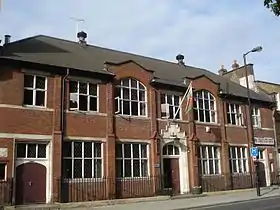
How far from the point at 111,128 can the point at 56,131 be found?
144 inches

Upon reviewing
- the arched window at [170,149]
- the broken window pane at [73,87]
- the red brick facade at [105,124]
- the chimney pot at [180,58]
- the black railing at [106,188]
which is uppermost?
the chimney pot at [180,58]

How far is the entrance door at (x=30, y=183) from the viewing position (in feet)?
67.0

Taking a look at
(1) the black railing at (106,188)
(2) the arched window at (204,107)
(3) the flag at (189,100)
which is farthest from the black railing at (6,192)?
(2) the arched window at (204,107)

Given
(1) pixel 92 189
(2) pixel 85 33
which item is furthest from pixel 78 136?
(2) pixel 85 33

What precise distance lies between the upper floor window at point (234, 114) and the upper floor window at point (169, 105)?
17.9ft

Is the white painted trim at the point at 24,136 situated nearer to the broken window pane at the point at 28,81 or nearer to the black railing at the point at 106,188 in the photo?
the black railing at the point at 106,188

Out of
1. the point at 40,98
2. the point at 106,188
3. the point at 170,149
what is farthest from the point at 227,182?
the point at 40,98

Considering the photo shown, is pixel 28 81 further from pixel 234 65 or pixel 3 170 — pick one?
pixel 234 65

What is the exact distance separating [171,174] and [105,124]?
6258 mm

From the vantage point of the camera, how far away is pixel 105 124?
24.0 meters

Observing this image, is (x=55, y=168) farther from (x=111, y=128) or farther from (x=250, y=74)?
(x=250, y=74)

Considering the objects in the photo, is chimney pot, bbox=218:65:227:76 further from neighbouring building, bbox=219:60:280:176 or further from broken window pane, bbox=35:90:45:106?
broken window pane, bbox=35:90:45:106

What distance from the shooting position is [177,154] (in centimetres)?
2738

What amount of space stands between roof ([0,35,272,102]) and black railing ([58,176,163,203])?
6.75 m
